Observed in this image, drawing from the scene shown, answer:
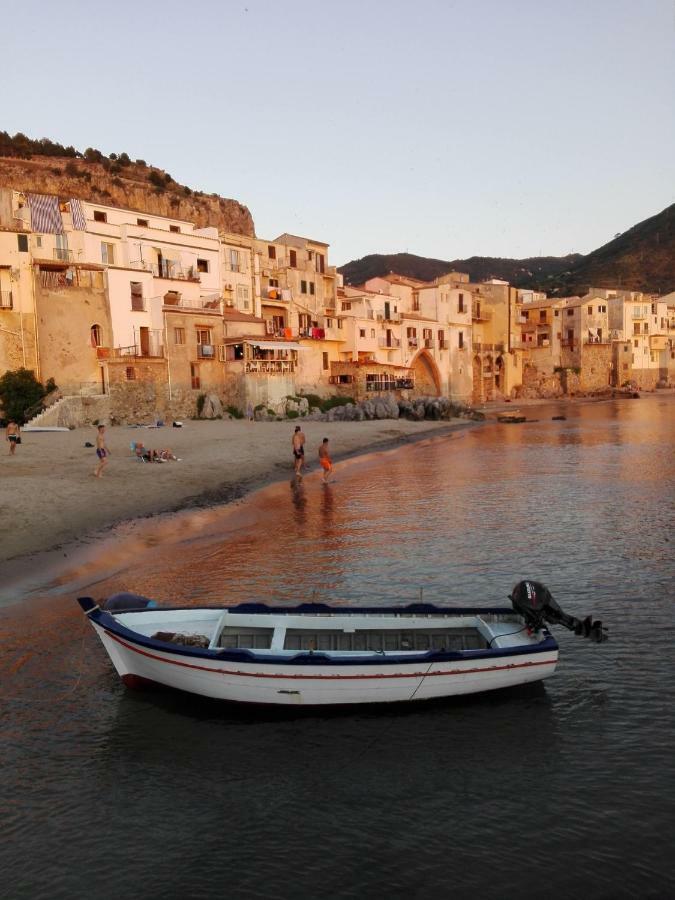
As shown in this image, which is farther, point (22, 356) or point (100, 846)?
point (22, 356)

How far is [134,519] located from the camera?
859 inches

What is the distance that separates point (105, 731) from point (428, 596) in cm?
743

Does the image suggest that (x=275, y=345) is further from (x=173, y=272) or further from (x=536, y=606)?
(x=536, y=606)

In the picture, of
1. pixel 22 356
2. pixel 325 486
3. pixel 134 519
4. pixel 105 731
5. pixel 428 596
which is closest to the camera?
pixel 105 731

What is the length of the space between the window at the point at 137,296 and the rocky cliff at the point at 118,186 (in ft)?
117

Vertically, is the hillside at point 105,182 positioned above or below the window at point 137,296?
above

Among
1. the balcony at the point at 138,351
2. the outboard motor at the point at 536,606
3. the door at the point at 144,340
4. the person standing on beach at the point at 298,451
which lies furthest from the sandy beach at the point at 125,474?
the outboard motor at the point at 536,606

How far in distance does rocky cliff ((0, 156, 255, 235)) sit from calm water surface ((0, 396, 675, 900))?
7482 cm

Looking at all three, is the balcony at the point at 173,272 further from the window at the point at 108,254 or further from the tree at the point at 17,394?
the tree at the point at 17,394

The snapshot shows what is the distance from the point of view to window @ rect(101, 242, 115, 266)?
1993 inches

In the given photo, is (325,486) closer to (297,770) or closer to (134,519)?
(134,519)

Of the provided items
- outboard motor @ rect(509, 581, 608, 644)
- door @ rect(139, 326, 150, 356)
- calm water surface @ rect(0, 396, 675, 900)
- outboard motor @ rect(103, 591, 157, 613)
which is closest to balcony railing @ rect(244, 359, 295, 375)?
door @ rect(139, 326, 150, 356)

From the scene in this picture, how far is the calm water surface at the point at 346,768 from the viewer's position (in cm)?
698

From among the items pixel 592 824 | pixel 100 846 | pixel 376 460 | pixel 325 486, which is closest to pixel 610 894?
pixel 592 824
